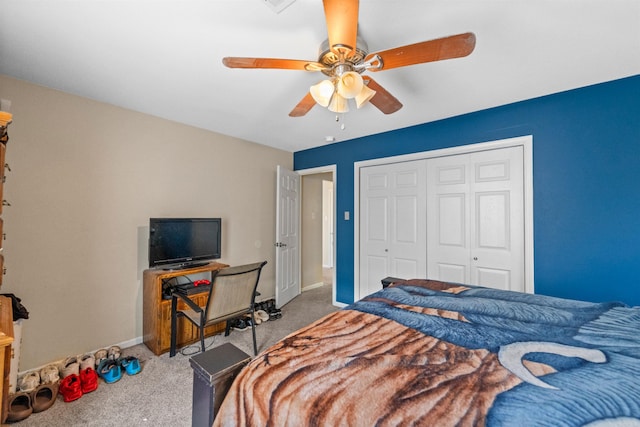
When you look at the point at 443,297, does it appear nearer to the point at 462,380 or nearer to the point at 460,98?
the point at 462,380

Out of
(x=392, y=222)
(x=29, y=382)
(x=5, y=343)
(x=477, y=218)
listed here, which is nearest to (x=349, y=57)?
(x=5, y=343)

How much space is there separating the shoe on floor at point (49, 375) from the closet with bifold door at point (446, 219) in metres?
3.01

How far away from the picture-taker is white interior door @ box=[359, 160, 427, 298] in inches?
128

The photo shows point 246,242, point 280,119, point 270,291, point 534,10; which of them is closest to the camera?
point 534,10

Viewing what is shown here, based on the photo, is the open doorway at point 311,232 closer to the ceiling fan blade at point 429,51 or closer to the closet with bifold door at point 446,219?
the closet with bifold door at point 446,219

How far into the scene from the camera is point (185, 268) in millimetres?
2812

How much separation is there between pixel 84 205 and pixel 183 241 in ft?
2.89

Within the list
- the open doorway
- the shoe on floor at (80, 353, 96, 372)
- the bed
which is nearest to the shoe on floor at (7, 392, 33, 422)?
the shoe on floor at (80, 353, 96, 372)

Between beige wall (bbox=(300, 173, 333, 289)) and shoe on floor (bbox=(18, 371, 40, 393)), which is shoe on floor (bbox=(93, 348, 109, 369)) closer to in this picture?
shoe on floor (bbox=(18, 371, 40, 393))

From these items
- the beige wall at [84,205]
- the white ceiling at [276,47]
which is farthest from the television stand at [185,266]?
the white ceiling at [276,47]

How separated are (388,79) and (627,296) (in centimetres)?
254

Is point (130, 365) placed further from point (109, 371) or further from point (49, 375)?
point (49, 375)

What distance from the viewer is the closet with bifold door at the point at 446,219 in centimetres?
267

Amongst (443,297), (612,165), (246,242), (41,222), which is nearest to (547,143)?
(612,165)
